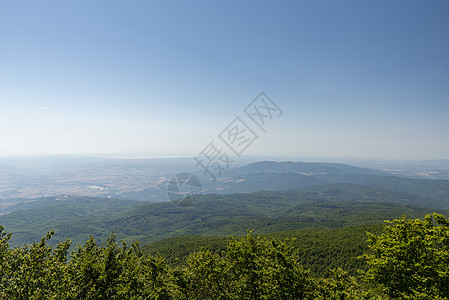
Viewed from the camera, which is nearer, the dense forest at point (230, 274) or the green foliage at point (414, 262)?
the dense forest at point (230, 274)

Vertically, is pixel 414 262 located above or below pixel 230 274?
above

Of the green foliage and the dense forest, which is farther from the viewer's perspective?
the green foliage

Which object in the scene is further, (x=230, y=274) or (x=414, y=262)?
(x=230, y=274)

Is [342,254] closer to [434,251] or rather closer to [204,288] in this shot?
[434,251]

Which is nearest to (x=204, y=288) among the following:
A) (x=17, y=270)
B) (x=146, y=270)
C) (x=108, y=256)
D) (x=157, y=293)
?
(x=157, y=293)
